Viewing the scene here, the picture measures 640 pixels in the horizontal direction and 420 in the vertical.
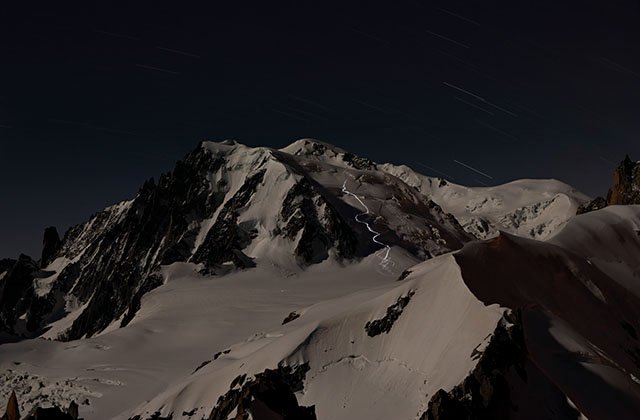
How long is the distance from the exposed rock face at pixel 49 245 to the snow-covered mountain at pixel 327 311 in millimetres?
45727

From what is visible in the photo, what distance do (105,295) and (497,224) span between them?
416 ft

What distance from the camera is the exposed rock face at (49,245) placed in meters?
182

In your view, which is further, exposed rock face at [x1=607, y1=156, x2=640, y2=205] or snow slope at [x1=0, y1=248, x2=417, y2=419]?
exposed rock face at [x1=607, y1=156, x2=640, y2=205]

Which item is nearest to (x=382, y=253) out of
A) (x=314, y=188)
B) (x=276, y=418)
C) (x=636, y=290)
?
(x=314, y=188)

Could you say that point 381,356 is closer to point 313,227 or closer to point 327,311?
point 327,311

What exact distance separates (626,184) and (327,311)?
4681cm

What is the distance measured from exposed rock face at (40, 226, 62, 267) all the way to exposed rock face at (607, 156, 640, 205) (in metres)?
160

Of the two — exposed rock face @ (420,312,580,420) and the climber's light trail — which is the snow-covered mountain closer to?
exposed rock face @ (420,312,580,420)

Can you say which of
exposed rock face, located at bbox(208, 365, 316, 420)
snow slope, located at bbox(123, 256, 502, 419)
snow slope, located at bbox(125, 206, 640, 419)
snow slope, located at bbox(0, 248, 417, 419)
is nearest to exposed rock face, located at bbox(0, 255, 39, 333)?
snow slope, located at bbox(0, 248, 417, 419)

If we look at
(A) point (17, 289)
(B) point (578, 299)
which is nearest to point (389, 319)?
(B) point (578, 299)

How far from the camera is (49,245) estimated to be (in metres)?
185

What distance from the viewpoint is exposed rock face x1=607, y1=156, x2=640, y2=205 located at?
71194 mm

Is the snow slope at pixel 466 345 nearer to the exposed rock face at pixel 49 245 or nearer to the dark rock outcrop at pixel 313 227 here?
the dark rock outcrop at pixel 313 227

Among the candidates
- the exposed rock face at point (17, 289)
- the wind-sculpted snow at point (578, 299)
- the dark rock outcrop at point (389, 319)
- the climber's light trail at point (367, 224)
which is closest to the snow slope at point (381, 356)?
the dark rock outcrop at point (389, 319)
